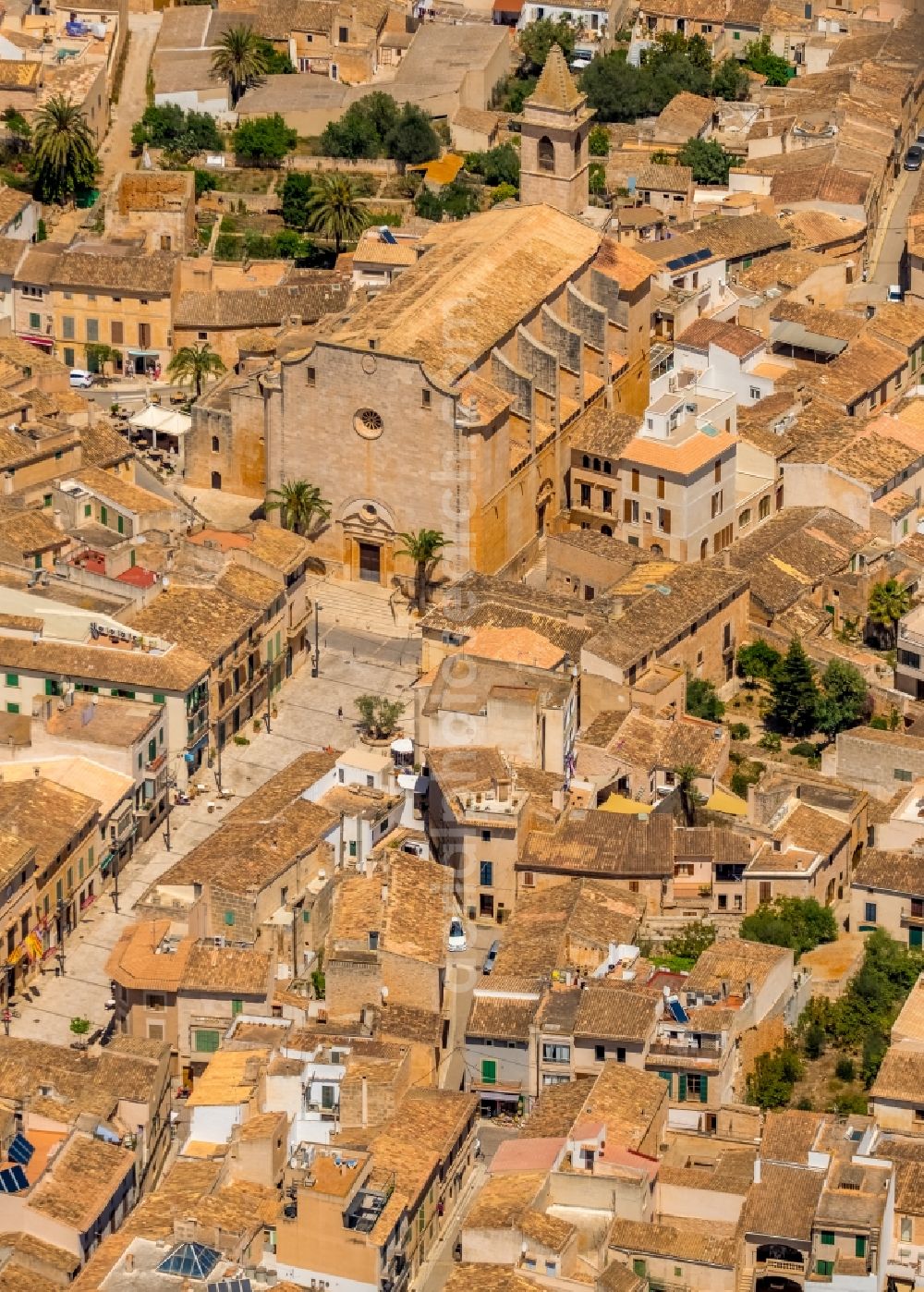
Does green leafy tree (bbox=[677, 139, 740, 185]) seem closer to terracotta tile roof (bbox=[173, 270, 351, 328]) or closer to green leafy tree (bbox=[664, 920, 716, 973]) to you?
terracotta tile roof (bbox=[173, 270, 351, 328])

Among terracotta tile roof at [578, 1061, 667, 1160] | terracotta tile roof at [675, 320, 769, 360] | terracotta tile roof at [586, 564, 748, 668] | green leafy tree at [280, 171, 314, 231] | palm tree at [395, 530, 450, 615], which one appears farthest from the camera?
green leafy tree at [280, 171, 314, 231]

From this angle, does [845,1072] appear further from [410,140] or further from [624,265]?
[410,140]

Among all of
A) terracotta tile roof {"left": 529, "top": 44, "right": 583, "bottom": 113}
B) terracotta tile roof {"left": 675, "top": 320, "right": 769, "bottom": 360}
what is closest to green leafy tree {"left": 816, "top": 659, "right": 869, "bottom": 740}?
terracotta tile roof {"left": 675, "top": 320, "right": 769, "bottom": 360}

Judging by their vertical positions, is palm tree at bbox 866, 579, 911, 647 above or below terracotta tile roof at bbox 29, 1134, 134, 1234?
above

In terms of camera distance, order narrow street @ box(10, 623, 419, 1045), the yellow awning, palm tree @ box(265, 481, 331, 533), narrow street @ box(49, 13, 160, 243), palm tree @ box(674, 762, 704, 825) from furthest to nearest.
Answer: narrow street @ box(49, 13, 160, 243)
palm tree @ box(265, 481, 331, 533)
palm tree @ box(674, 762, 704, 825)
the yellow awning
narrow street @ box(10, 623, 419, 1045)

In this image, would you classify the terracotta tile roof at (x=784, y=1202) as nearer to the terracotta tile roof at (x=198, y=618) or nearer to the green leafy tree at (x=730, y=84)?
the terracotta tile roof at (x=198, y=618)

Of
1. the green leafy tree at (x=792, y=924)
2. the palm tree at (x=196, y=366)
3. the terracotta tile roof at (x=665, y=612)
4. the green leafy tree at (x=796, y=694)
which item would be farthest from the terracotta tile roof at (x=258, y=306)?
the green leafy tree at (x=792, y=924)

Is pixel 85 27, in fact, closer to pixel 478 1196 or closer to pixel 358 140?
pixel 358 140

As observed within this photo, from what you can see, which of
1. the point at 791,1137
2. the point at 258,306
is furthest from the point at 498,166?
the point at 791,1137
